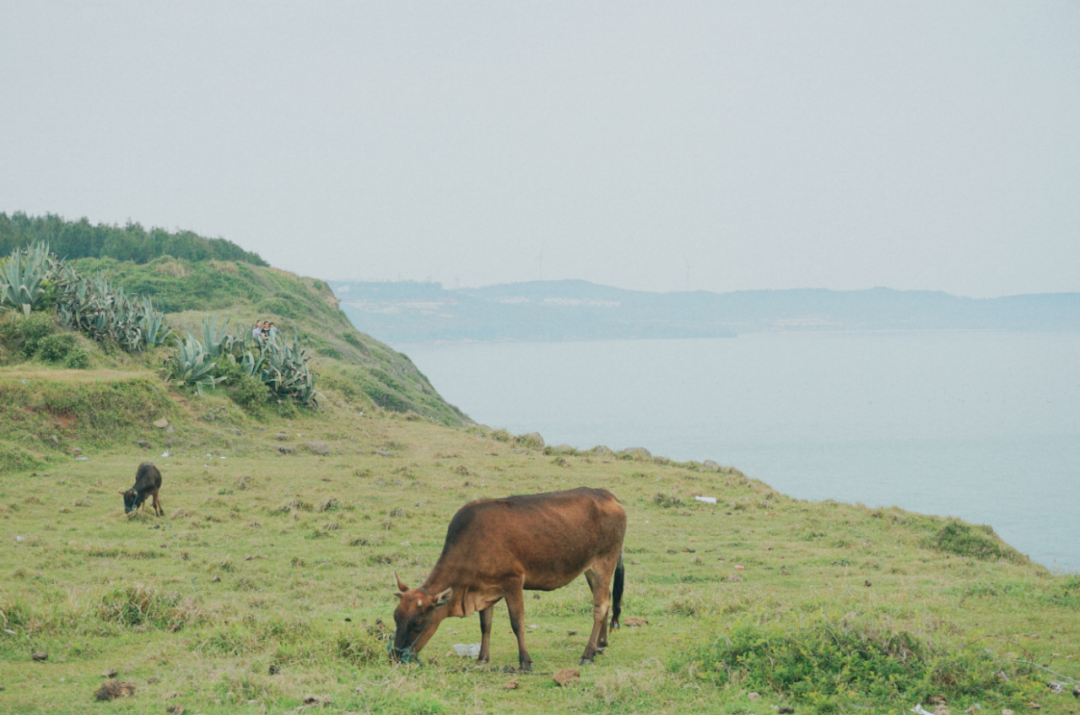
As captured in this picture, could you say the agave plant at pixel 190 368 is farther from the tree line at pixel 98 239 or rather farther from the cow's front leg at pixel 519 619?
the tree line at pixel 98 239

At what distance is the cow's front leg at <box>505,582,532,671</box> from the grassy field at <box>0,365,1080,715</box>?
24 centimetres

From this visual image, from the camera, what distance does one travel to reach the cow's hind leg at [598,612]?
735 cm

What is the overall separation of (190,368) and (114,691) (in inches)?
698

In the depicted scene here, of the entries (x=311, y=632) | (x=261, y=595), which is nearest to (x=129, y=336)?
(x=261, y=595)

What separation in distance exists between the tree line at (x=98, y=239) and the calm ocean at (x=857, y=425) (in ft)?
89.4

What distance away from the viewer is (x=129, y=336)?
23562 millimetres

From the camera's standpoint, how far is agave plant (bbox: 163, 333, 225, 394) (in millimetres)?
22000

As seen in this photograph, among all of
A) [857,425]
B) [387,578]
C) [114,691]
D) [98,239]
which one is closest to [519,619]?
[114,691]

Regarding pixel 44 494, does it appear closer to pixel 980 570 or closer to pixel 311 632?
pixel 311 632

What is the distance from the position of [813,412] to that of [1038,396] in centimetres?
3876

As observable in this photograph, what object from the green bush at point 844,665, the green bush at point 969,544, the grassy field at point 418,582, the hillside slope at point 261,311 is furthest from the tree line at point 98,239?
the green bush at point 844,665

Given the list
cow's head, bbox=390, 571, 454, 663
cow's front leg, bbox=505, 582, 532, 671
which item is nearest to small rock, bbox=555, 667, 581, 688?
cow's front leg, bbox=505, 582, 532, 671

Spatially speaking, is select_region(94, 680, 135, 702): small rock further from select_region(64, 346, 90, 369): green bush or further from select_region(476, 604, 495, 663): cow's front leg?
select_region(64, 346, 90, 369): green bush

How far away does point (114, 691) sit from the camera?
5879 mm
